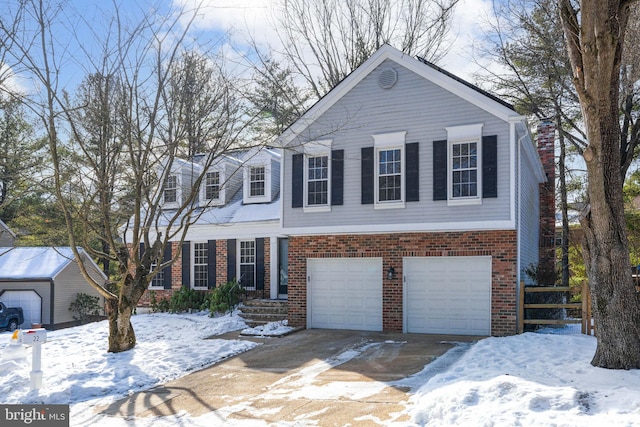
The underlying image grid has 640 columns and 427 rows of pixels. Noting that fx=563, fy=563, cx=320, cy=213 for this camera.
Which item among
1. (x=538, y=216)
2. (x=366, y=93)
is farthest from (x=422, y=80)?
(x=538, y=216)

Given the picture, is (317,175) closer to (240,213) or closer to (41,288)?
(240,213)

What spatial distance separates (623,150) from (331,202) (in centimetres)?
1049

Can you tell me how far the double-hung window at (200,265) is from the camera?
806 inches

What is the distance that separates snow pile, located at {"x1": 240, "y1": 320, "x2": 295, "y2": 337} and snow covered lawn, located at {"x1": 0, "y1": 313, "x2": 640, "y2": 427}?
115 millimetres

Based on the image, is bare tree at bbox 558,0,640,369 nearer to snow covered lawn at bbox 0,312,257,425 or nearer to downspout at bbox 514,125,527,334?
downspout at bbox 514,125,527,334

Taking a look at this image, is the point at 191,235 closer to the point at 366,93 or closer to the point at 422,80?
the point at 366,93

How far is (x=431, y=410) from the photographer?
23.0 feet

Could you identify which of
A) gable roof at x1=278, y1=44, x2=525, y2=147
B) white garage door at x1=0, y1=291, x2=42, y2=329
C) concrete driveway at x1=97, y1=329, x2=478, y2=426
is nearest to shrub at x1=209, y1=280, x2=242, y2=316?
concrete driveway at x1=97, y1=329, x2=478, y2=426

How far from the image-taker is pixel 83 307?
2569cm

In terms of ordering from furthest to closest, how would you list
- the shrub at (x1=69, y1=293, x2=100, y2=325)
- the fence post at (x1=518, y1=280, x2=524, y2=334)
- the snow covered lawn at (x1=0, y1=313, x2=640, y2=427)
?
the shrub at (x1=69, y1=293, x2=100, y2=325) → the fence post at (x1=518, y1=280, x2=524, y2=334) → the snow covered lawn at (x1=0, y1=313, x2=640, y2=427)

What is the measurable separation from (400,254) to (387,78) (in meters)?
4.76

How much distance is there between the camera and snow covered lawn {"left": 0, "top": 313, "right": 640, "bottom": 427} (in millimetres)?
6508

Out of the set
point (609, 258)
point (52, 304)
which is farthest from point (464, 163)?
point (52, 304)

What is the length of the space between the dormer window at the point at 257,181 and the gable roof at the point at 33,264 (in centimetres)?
895
